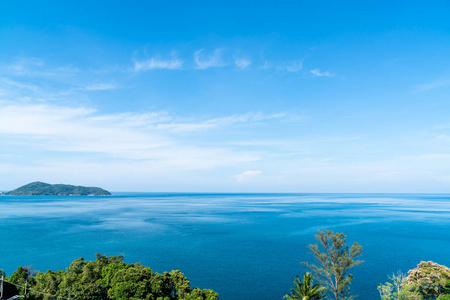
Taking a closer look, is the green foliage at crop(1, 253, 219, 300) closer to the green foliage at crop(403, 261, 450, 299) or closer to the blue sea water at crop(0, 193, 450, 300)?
the blue sea water at crop(0, 193, 450, 300)

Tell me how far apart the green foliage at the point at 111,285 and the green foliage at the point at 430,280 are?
21611 millimetres

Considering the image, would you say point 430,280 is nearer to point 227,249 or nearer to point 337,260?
point 337,260

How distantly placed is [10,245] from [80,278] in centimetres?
5310

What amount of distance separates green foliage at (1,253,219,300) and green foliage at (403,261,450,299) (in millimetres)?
21611

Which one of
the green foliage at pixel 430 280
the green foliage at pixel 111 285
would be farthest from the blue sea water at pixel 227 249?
the green foliage at pixel 111 285

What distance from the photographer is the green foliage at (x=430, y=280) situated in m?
26.7

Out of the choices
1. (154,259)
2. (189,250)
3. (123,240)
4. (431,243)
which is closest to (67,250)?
(123,240)

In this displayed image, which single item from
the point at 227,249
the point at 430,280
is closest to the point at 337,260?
the point at 430,280

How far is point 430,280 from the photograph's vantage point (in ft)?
87.8

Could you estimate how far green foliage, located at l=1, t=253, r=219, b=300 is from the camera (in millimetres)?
24406

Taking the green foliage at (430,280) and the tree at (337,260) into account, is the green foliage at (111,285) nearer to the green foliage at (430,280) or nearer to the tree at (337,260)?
the tree at (337,260)

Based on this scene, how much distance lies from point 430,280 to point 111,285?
32.7m

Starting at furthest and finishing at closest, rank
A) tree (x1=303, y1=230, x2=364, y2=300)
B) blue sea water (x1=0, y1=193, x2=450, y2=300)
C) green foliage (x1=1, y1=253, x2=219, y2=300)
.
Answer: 1. blue sea water (x1=0, y1=193, x2=450, y2=300)
2. tree (x1=303, y1=230, x2=364, y2=300)
3. green foliage (x1=1, y1=253, x2=219, y2=300)

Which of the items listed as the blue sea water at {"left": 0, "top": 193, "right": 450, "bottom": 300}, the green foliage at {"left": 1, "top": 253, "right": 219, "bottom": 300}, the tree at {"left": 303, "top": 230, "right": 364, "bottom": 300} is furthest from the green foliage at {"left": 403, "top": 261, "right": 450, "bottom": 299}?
the green foliage at {"left": 1, "top": 253, "right": 219, "bottom": 300}
